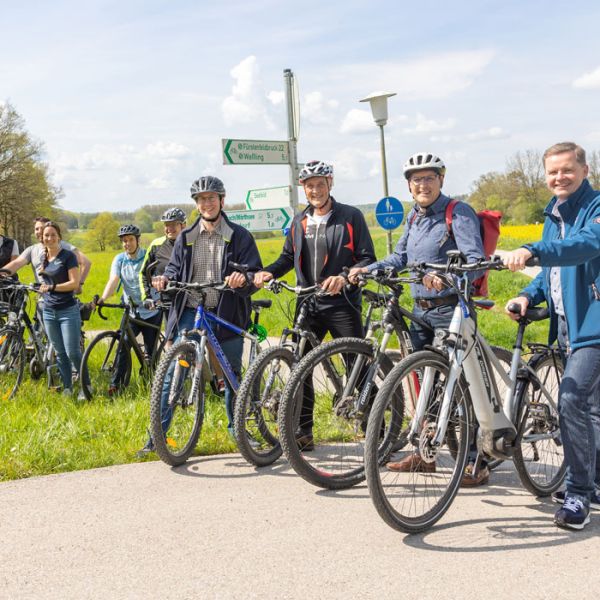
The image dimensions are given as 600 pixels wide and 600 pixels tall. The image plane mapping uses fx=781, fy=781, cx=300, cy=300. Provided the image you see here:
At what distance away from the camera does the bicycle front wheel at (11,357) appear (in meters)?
7.69

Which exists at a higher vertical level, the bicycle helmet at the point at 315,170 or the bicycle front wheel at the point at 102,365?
the bicycle helmet at the point at 315,170

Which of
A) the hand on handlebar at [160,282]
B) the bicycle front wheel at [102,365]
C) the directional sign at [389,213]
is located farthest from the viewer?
the directional sign at [389,213]

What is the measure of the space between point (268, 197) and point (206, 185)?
14.6 ft

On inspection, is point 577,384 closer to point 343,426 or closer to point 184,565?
point 343,426

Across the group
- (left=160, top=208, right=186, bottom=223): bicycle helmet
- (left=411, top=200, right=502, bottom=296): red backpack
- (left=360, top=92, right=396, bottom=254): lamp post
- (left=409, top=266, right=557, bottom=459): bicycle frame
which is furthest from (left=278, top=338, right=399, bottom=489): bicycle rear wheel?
(left=360, top=92, right=396, bottom=254): lamp post

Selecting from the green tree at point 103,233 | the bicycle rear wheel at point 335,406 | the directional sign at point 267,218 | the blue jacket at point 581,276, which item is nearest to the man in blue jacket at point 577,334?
the blue jacket at point 581,276

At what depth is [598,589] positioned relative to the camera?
3221 millimetres

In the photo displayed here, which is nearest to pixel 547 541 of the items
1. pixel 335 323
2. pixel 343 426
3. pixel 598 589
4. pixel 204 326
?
pixel 598 589

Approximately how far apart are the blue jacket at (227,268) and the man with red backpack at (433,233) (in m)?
1.17

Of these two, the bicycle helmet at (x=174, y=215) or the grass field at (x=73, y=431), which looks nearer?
the grass field at (x=73, y=431)

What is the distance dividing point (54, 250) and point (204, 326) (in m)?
3.08

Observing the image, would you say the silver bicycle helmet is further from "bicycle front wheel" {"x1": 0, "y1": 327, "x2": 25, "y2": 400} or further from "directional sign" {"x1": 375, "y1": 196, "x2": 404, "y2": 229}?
"directional sign" {"x1": 375, "y1": 196, "x2": 404, "y2": 229}

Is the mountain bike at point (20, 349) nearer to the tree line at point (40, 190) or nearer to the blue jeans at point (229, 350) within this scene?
the blue jeans at point (229, 350)

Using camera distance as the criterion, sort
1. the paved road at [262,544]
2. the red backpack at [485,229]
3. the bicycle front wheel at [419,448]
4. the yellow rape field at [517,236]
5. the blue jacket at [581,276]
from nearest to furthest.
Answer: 1. the paved road at [262,544]
2. the bicycle front wheel at [419,448]
3. the blue jacket at [581,276]
4. the red backpack at [485,229]
5. the yellow rape field at [517,236]
